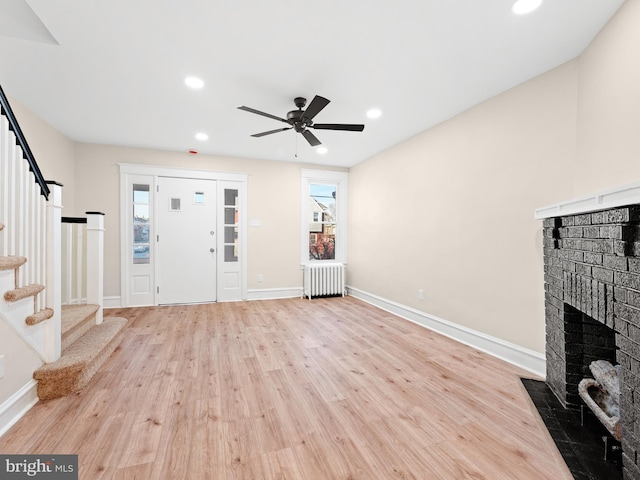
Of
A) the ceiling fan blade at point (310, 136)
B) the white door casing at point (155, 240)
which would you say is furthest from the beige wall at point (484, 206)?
the white door casing at point (155, 240)

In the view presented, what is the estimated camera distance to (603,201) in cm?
131

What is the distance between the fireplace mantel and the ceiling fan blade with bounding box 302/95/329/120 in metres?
1.85

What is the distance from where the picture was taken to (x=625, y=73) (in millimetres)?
1758

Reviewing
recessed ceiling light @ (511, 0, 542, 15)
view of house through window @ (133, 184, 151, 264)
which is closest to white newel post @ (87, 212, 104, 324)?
view of house through window @ (133, 184, 151, 264)

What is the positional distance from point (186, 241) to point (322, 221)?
2533 millimetres

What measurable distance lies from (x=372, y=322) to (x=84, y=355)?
3.06 metres

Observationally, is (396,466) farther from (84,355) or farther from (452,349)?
(84,355)

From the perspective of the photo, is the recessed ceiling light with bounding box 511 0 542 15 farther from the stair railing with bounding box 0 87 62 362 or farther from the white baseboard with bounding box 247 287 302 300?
the white baseboard with bounding box 247 287 302 300

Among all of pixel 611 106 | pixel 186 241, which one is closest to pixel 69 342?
pixel 186 241

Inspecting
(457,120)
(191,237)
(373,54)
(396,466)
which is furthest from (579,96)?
(191,237)

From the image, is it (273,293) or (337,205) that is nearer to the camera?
(273,293)

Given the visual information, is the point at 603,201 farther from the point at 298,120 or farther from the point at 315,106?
the point at 298,120

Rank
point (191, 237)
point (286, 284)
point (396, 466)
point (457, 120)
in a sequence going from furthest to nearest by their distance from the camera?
point (286, 284) < point (191, 237) < point (457, 120) < point (396, 466)

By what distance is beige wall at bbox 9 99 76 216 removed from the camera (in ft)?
10.6
